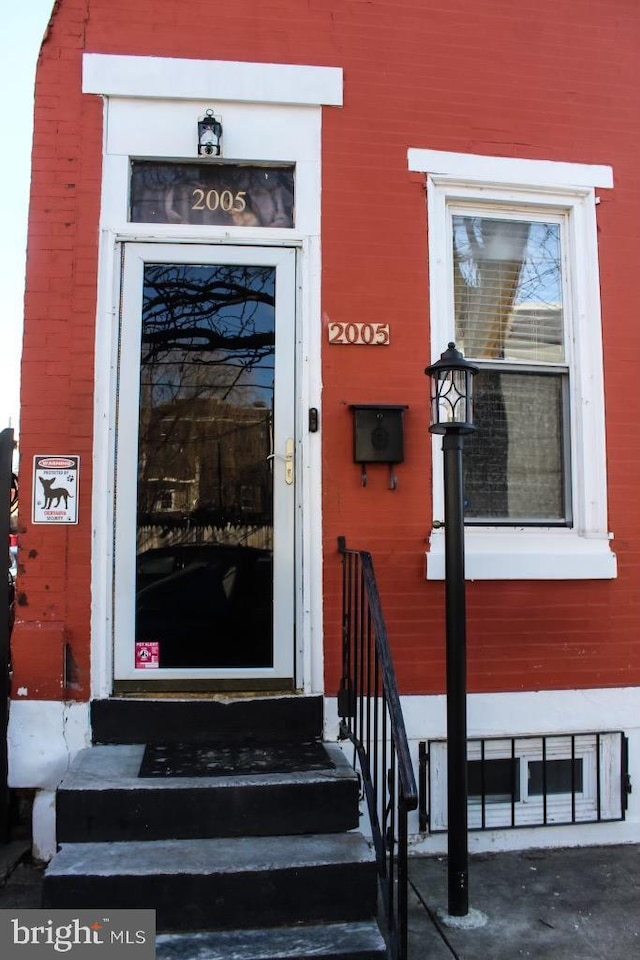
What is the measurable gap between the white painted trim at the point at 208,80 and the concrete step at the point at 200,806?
342 cm

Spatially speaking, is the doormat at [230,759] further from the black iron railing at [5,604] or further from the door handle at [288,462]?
the door handle at [288,462]

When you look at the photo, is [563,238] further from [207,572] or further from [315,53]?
[207,572]

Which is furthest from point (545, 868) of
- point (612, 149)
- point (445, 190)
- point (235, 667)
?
point (612, 149)

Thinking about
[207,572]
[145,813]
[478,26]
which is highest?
[478,26]

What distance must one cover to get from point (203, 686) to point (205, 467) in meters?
1.12

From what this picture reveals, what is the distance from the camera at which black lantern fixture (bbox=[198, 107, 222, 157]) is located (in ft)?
A: 12.8

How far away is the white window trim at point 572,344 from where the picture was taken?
397 centimetres

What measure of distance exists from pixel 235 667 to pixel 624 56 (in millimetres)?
4177

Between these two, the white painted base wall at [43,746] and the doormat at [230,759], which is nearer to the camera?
the doormat at [230,759]

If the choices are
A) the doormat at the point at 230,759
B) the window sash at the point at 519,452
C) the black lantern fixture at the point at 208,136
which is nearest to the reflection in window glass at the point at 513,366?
the window sash at the point at 519,452

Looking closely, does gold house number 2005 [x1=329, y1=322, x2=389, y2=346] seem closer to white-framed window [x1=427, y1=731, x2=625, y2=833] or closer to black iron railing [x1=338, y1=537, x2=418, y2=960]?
black iron railing [x1=338, y1=537, x2=418, y2=960]

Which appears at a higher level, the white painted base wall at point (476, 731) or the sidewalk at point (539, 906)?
the white painted base wall at point (476, 731)

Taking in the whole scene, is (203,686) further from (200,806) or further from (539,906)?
(539,906)

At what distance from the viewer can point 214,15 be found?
4.04 metres
